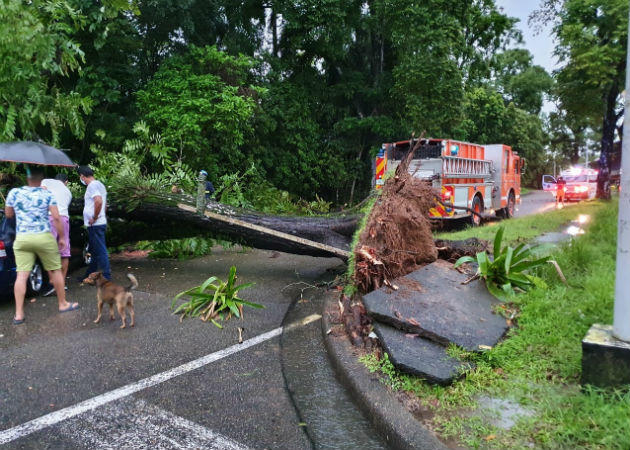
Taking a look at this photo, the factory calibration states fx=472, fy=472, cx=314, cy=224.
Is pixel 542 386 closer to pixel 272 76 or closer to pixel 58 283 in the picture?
pixel 58 283

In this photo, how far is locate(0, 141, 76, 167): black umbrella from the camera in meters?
6.07

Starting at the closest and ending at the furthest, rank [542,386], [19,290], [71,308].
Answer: [542,386] → [19,290] → [71,308]

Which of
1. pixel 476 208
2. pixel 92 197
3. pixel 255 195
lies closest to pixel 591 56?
pixel 476 208

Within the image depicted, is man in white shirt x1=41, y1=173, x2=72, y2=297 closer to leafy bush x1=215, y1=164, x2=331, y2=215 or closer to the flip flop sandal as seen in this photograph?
the flip flop sandal

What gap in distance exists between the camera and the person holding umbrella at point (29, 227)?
17.6 ft

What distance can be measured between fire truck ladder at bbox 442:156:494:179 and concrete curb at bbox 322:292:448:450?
8512 millimetres

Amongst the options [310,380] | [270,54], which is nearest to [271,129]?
[270,54]

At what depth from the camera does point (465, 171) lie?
1308 centimetres

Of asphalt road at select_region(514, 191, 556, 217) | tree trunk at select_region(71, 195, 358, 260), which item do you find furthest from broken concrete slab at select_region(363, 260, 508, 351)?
asphalt road at select_region(514, 191, 556, 217)

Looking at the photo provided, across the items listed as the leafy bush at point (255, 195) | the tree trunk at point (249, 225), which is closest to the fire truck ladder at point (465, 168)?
the leafy bush at point (255, 195)

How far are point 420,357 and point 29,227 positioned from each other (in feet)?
15.0

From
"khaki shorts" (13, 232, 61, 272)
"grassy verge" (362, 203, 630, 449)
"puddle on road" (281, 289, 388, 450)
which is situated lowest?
"puddle on road" (281, 289, 388, 450)

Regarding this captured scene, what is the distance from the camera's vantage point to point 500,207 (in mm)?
15836

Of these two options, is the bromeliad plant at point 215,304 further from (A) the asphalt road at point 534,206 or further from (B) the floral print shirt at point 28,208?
(A) the asphalt road at point 534,206
